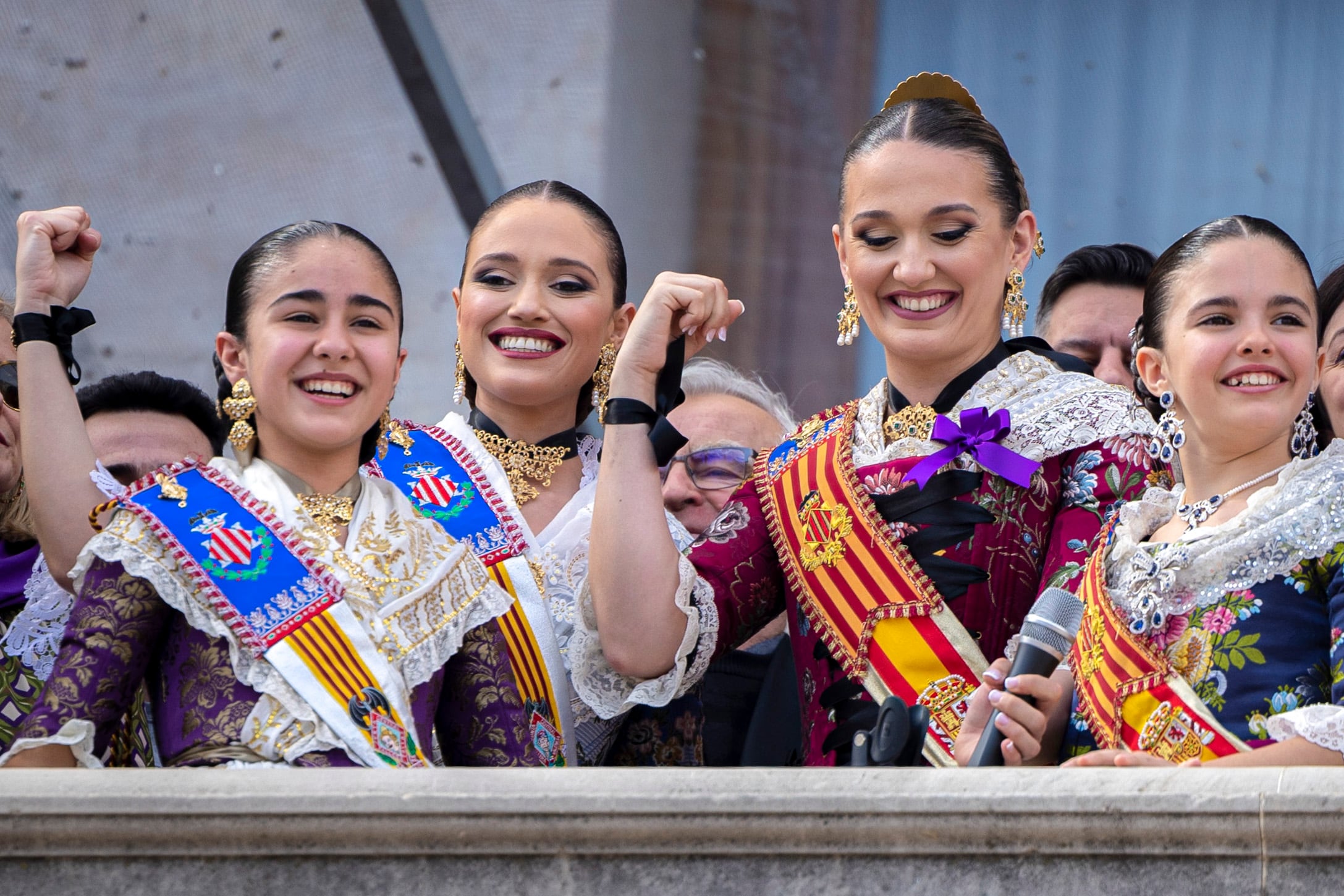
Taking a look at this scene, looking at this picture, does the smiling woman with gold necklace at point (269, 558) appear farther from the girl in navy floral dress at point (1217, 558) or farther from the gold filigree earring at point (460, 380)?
the girl in navy floral dress at point (1217, 558)

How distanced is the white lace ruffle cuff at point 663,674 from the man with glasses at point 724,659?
164 millimetres

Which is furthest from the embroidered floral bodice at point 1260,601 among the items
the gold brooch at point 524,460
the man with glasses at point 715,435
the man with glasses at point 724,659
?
the gold brooch at point 524,460

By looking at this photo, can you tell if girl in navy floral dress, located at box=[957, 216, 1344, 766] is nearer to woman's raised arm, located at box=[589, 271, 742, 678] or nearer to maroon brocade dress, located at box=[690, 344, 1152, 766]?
maroon brocade dress, located at box=[690, 344, 1152, 766]

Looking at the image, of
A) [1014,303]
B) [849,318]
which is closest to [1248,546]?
[1014,303]

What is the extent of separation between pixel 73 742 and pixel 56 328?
2.51ft

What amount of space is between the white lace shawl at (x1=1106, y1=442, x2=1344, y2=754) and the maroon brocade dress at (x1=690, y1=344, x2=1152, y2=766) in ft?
0.53

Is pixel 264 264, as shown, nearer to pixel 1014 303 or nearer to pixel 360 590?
pixel 360 590

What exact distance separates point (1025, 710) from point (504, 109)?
3.35 metres

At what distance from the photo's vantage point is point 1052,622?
6.22 feet

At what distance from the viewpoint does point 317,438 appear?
7.70 ft

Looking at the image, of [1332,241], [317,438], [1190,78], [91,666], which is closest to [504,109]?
[1190,78]

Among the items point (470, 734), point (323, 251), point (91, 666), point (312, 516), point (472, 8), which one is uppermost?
point (472, 8)

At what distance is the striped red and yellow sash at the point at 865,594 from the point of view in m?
2.40

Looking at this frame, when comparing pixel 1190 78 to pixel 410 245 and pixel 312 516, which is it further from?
pixel 312 516
